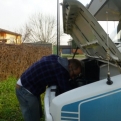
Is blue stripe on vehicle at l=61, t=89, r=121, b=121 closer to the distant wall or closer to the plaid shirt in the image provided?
the plaid shirt

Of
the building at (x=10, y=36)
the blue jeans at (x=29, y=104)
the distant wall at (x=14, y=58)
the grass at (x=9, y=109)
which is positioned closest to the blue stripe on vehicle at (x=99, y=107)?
the blue jeans at (x=29, y=104)

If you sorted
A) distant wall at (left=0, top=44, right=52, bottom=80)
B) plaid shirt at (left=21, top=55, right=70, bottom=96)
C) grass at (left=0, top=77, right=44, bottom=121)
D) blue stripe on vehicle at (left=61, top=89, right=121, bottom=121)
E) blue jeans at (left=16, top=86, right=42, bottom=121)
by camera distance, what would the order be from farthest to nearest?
distant wall at (left=0, top=44, right=52, bottom=80), grass at (left=0, top=77, right=44, bottom=121), blue jeans at (left=16, top=86, right=42, bottom=121), plaid shirt at (left=21, top=55, right=70, bottom=96), blue stripe on vehicle at (left=61, top=89, right=121, bottom=121)

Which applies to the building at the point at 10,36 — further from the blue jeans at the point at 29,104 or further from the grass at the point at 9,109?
the blue jeans at the point at 29,104

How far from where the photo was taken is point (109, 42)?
8.04 ft

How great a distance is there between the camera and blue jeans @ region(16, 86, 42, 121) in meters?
3.73

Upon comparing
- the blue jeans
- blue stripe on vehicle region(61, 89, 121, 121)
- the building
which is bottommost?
the blue jeans

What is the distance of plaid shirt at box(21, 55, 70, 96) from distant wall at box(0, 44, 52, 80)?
8.64 m

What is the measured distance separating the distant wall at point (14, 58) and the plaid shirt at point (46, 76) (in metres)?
8.64

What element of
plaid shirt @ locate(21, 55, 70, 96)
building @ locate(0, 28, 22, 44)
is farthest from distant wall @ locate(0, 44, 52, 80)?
building @ locate(0, 28, 22, 44)

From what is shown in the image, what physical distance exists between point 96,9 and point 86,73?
2.98 ft

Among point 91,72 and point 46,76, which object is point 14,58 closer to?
point 91,72

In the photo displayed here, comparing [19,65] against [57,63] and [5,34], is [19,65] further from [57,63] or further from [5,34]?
[5,34]

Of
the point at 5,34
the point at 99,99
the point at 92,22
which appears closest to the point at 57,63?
the point at 92,22

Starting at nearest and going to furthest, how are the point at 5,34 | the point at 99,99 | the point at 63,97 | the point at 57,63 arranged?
the point at 99,99 → the point at 63,97 → the point at 57,63 → the point at 5,34
